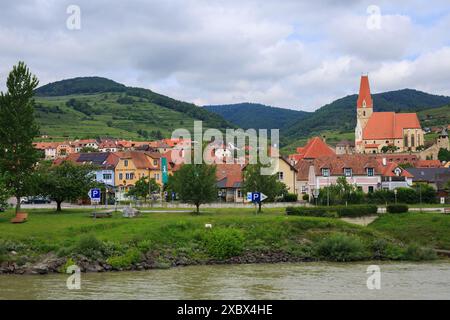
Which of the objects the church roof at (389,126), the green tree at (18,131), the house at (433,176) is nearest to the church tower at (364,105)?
the church roof at (389,126)

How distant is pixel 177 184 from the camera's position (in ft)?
184

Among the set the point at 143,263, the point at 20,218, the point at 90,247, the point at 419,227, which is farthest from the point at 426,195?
the point at 20,218

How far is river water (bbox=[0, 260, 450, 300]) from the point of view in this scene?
30.3 m

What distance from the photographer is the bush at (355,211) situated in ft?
177

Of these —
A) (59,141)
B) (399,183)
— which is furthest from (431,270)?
(59,141)

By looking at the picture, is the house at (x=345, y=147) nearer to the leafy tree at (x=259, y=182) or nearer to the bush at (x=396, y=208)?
the leafy tree at (x=259, y=182)

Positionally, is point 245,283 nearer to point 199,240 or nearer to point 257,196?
point 199,240

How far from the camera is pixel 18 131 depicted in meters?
52.3

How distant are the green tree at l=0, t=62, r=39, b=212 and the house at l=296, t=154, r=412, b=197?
32.4 m

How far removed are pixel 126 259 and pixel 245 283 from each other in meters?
9.05

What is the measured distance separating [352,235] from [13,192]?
27259 millimetres

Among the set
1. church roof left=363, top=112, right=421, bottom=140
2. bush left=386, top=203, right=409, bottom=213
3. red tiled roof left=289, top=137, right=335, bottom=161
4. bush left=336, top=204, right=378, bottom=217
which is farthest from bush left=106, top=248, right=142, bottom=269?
church roof left=363, top=112, right=421, bottom=140
